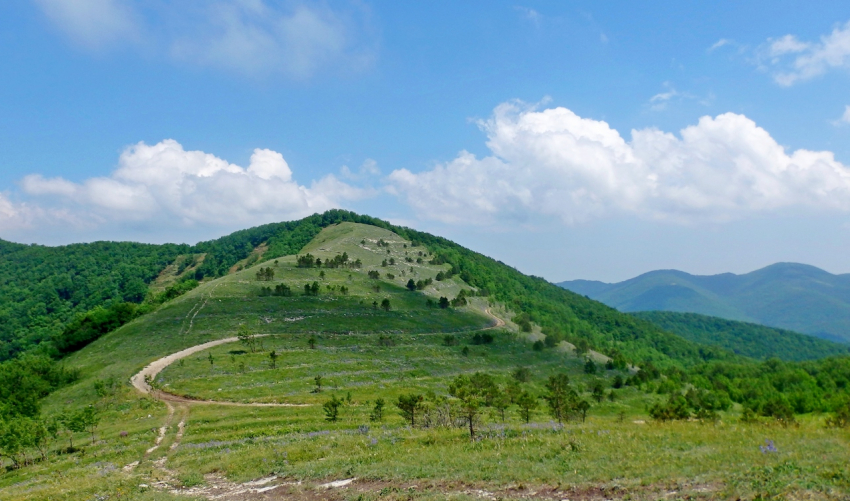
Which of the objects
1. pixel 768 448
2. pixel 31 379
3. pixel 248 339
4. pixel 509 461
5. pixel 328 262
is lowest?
pixel 31 379

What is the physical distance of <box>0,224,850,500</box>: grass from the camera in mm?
14266

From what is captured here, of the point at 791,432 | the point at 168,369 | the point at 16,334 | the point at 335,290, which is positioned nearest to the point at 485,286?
the point at 335,290

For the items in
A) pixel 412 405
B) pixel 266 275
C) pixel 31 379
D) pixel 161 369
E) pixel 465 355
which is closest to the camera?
pixel 412 405

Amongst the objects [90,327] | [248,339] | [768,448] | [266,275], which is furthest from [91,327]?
[768,448]

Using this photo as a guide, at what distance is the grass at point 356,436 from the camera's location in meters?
14.3

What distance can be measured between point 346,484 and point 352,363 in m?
54.0

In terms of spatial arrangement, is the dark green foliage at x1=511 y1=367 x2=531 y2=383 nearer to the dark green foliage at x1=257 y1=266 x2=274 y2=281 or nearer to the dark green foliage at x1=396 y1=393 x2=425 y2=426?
the dark green foliage at x1=396 y1=393 x2=425 y2=426

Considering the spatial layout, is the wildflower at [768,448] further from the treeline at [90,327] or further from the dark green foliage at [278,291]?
the treeline at [90,327]

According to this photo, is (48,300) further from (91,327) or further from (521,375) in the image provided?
(521,375)

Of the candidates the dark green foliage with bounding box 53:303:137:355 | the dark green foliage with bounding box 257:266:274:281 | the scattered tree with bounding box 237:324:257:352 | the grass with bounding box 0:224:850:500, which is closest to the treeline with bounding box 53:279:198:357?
the dark green foliage with bounding box 53:303:137:355

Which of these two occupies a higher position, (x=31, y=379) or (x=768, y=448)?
(x=768, y=448)

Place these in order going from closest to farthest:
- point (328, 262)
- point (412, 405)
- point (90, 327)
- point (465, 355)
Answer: point (412, 405) < point (465, 355) < point (90, 327) < point (328, 262)

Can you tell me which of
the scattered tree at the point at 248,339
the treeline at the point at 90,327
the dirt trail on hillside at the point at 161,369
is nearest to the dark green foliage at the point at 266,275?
the treeline at the point at 90,327

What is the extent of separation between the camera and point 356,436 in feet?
89.8
